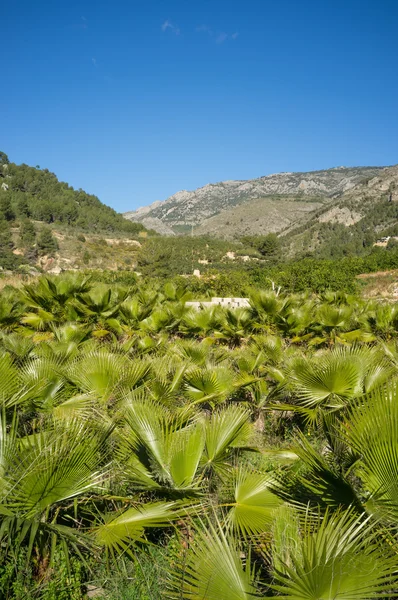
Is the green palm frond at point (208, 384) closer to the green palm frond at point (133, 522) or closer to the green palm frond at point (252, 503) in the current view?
the green palm frond at point (252, 503)

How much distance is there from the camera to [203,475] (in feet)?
10.2

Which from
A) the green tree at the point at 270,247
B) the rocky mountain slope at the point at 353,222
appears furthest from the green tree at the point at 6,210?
the rocky mountain slope at the point at 353,222

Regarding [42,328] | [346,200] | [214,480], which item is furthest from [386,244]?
[214,480]

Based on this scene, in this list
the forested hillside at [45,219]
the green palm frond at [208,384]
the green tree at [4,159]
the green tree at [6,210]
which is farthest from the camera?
the green tree at [4,159]

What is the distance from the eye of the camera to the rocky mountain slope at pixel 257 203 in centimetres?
11938

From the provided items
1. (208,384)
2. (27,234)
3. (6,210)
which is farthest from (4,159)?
(208,384)

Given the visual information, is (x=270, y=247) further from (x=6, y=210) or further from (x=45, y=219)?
(x=6, y=210)

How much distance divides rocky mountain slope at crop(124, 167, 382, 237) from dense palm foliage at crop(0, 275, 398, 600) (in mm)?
108785

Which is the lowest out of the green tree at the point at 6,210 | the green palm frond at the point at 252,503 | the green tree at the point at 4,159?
the green palm frond at the point at 252,503

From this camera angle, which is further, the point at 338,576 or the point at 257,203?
the point at 257,203

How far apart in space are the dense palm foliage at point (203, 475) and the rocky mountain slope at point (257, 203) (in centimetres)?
10878

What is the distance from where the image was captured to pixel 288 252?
258ft

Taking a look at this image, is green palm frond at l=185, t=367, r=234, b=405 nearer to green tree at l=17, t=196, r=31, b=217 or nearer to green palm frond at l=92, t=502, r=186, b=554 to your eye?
green palm frond at l=92, t=502, r=186, b=554

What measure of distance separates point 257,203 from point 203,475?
132492 millimetres
